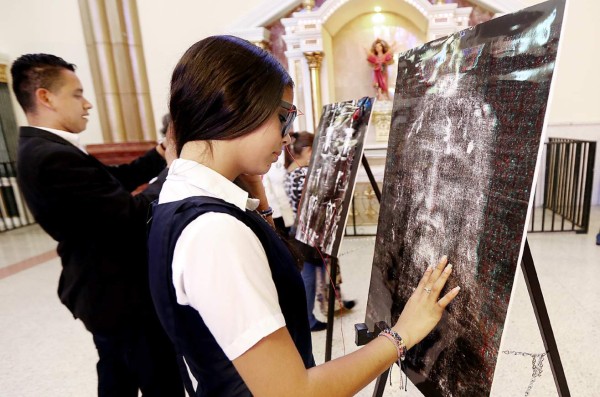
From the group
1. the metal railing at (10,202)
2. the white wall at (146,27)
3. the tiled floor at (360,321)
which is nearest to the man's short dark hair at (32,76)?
the tiled floor at (360,321)

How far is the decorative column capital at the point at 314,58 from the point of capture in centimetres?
511

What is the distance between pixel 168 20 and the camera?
553 cm

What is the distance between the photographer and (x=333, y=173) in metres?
1.67

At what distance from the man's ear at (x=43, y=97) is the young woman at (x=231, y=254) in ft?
2.95

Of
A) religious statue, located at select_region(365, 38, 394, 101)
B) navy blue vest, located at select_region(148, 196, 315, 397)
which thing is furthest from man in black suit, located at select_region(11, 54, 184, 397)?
religious statue, located at select_region(365, 38, 394, 101)

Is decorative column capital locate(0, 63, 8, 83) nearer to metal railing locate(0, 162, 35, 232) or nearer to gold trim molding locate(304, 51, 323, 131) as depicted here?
metal railing locate(0, 162, 35, 232)

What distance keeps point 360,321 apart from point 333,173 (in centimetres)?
121

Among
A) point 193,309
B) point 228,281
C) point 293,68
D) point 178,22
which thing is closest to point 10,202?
point 178,22

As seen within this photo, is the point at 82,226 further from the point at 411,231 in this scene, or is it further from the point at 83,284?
the point at 411,231

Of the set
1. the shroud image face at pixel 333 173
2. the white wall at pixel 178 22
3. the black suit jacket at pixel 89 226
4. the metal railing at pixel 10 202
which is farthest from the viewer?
the metal railing at pixel 10 202

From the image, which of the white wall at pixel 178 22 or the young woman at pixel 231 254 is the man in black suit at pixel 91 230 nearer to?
the young woman at pixel 231 254

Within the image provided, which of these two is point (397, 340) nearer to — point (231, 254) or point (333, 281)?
point (231, 254)

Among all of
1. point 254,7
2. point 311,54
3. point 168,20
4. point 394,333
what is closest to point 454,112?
point 394,333

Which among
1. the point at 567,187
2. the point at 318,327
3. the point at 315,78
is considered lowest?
the point at 318,327
